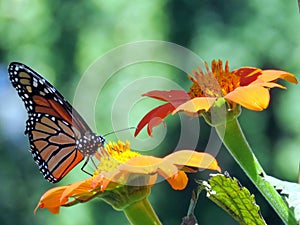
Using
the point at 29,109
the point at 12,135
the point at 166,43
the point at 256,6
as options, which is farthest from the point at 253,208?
the point at 12,135

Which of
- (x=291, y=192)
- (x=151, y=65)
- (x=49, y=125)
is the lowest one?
(x=291, y=192)

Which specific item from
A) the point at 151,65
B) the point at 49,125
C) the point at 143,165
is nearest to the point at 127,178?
the point at 143,165

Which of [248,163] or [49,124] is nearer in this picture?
[248,163]

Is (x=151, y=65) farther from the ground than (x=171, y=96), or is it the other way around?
(x=151, y=65)

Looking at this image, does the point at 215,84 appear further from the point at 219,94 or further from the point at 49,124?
the point at 49,124

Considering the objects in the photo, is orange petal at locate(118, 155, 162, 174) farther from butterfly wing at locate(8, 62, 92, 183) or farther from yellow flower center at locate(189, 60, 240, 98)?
butterfly wing at locate(8, 62, 92, 183)

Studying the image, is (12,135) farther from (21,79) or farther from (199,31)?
(21,79)

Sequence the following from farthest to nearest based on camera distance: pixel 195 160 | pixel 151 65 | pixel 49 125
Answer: pixel 151 65
pixel 49 125
pixel 195 160

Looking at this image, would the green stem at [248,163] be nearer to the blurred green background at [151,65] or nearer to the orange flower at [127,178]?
the orange flower at [127,178]
